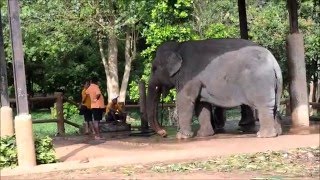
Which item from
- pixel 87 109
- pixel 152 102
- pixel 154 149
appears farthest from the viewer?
pixel 152 102

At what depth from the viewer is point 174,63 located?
1169 centimetres

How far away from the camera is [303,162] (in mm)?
7836

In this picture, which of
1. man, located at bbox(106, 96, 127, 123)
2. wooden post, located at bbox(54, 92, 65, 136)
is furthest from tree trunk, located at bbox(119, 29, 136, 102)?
man, located at bbox(106, 96, 127, 123)

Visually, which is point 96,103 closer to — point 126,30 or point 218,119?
point 218,119

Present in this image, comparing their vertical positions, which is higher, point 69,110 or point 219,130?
point 69,110

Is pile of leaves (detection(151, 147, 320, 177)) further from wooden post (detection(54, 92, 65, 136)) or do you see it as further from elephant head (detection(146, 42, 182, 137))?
wooden post (detection(54, 92, 65, 136))

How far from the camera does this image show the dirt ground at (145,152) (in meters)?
7.44

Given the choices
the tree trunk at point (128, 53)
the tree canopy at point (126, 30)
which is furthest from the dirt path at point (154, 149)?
the tree trunk at point (128, 53)

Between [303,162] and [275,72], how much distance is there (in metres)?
3.24

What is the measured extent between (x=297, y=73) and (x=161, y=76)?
283cm

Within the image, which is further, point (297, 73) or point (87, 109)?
point (87, 109)

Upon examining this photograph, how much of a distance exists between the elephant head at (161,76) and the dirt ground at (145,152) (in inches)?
20.1

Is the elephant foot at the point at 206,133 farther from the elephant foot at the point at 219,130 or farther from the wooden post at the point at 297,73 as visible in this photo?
the wooden post at the point at 297,73

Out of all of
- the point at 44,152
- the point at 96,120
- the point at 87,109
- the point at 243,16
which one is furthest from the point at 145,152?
the point at 243,16
